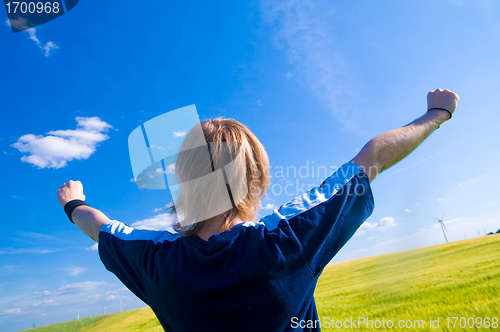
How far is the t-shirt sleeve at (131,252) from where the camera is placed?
112 cm

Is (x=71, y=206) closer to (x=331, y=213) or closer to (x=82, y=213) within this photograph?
(x=82, y=213)

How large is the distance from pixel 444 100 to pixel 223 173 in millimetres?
1303

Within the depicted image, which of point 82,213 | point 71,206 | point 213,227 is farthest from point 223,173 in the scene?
point 71,206

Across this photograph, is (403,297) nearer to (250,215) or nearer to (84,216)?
(250,215)

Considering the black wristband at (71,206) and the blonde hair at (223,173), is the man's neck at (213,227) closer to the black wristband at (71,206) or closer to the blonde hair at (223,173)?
the blonde hair at (223,173)

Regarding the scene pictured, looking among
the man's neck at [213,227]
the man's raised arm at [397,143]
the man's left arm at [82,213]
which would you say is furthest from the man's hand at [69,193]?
the man's raised arm at [397,143]

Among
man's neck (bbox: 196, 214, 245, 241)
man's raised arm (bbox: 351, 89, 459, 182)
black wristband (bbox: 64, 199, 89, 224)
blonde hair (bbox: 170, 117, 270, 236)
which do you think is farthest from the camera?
black wristband (bbox: 64, 199, 89, 224)

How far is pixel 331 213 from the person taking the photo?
39.3 inches

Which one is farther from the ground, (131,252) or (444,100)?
(444,100)

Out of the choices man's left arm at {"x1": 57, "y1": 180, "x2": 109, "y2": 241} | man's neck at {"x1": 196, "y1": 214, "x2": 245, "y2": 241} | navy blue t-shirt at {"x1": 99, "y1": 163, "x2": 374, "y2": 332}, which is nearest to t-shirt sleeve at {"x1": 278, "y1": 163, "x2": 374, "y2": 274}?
navy blue t-shirt at {"x1": 99, "y1": 163, "x2": 374, "y2": 332}

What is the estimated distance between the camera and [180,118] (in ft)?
6.40

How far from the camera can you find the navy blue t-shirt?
37.2 inches

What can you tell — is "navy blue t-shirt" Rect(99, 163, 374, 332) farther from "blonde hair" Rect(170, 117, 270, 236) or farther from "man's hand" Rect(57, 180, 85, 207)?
"man's hand" Rect(57, 180, 85, 207)

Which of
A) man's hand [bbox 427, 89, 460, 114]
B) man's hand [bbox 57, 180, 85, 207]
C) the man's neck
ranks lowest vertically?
the man's neck
